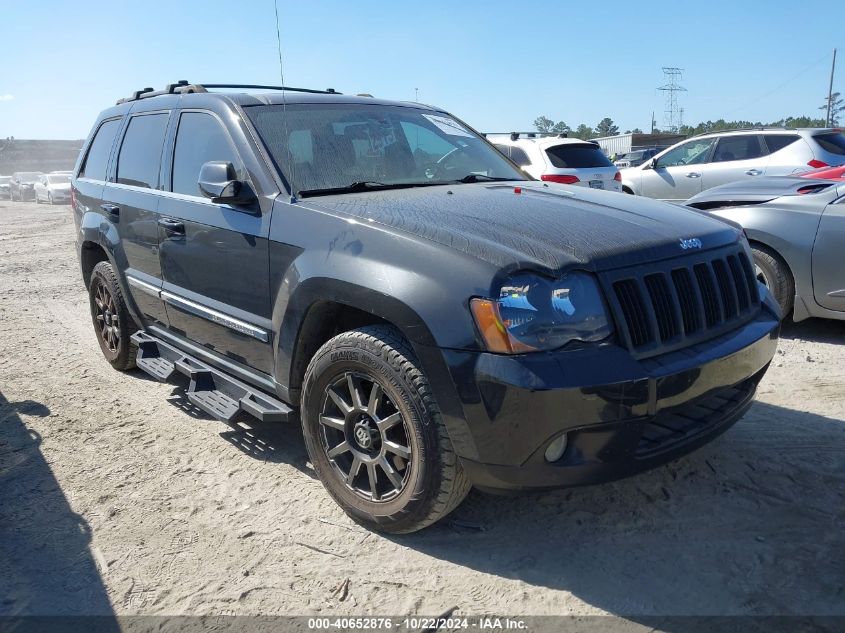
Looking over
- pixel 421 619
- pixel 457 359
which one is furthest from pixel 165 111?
pixel 421 619

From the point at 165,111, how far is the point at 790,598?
163 inches

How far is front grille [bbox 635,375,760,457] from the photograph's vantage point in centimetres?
264

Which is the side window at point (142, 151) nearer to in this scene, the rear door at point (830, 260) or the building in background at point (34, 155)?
the rear door at point (830, 260)

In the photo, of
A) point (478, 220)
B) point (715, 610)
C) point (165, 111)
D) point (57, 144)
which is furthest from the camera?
point (57, 144)

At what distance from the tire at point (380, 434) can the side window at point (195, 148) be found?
135 centimetres

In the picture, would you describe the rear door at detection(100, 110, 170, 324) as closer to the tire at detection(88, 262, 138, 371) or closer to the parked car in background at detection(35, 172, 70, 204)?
the tire at detection(88, 262, 138, 371)

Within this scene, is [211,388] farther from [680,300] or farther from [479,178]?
[680,300]

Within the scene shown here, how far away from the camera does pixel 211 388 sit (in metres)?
3.92

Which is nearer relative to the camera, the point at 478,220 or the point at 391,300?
the point at 391,300

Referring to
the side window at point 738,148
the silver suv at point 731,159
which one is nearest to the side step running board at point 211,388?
the silver suv at point 731,159

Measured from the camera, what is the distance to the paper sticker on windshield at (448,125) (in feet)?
14.3

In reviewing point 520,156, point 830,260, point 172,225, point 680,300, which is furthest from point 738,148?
point 172,225

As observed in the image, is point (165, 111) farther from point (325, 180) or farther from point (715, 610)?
point (715, 610)

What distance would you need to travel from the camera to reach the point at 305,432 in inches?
126
